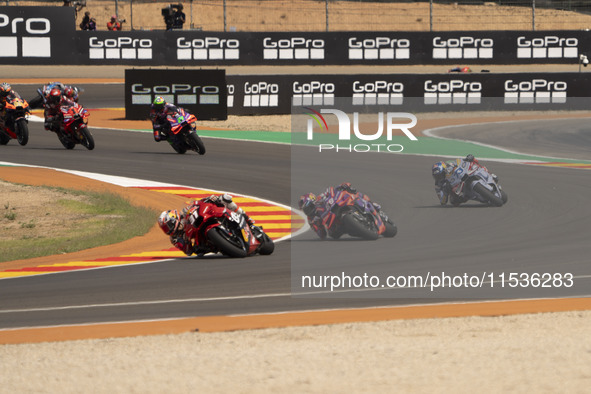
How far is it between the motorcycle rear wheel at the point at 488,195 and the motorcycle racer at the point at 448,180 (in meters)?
0.23

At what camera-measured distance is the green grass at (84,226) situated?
15.0m

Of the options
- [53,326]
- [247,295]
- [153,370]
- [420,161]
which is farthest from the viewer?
[420,161]

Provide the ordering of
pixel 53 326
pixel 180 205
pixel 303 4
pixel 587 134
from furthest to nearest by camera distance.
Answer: pixel 303 4
pixel 587 134
pixel 180 205
pixel 53 326

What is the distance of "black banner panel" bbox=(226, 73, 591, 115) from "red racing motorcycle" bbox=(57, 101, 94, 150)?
8.07 metres

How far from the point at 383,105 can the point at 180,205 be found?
16.4m

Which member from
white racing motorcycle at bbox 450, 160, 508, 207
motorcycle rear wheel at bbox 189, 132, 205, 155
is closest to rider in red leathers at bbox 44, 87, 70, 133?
motorcycle rear wheel at bbox 189, 132, 205, 155

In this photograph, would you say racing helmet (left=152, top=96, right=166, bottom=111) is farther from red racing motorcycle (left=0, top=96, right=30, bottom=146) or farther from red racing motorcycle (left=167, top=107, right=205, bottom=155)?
red racing motorcycle (left=0, top=96, right=30, bottom=146)

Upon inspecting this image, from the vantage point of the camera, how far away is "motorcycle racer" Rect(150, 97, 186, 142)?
23.4 meters

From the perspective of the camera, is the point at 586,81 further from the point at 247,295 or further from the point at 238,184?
the point at 247,295

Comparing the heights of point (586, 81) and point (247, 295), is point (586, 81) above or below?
above

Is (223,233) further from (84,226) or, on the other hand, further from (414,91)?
(414,91)

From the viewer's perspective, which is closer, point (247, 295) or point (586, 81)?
point (247, 295)

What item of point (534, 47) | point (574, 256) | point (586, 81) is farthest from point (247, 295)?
point (534, 47)

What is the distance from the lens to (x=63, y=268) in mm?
13141
